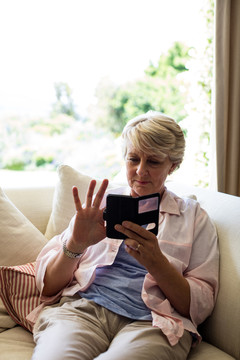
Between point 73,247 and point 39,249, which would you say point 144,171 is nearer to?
point 73,247

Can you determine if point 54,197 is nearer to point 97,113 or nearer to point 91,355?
point 91,355

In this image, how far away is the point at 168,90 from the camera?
6.14m

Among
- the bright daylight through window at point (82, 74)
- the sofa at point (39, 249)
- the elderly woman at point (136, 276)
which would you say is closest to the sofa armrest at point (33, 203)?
the sofa at point (39, 249)

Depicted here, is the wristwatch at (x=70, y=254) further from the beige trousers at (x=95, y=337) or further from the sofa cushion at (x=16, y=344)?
the sofa cushion at (x=16, y=344)

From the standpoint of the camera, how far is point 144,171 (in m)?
1.47

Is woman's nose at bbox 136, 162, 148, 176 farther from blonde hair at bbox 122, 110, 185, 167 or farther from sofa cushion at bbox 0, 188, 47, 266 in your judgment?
sofa cushion at bbox 0, 188, 47, 266

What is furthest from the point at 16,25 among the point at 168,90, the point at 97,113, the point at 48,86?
the point at 168,90

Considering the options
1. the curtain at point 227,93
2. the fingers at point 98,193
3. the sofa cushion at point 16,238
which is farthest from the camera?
the curtain at point 227,93

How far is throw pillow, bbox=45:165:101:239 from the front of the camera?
1818 mm

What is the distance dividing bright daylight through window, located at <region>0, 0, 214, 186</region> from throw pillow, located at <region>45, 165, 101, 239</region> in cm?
194

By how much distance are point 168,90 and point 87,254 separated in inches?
194

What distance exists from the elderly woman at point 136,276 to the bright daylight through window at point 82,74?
2186 mm

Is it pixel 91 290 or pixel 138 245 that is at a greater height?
pixel 138 245

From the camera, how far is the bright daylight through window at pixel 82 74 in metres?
4.84
